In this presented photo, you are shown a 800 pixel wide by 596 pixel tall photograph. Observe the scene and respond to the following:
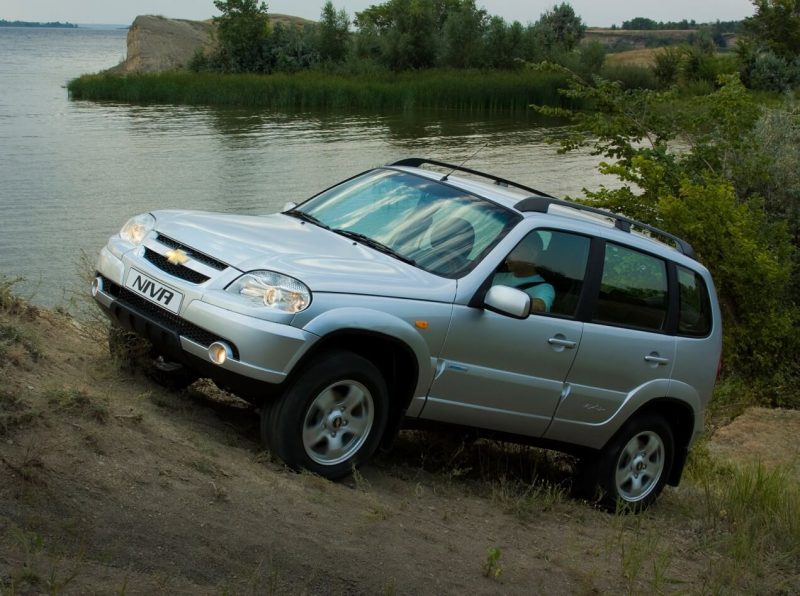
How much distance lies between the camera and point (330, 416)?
5641mm

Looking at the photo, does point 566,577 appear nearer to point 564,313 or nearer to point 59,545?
point 564,313

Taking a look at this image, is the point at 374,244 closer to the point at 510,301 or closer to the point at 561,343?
the point at 510,301

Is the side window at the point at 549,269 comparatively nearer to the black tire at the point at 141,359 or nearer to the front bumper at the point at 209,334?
the front bumper at the point at 209,334

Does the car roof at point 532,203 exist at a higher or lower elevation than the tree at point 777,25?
lower

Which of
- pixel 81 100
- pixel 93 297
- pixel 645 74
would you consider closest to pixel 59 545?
pixel 93 297

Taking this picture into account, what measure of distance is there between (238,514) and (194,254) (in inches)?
60.0

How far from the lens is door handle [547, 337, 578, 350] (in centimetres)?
633

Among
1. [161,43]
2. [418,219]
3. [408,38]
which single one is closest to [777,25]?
[408,38]

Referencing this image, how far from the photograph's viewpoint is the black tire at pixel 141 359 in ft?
21.5

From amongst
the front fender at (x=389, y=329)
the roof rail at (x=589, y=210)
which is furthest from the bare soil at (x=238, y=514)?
the roof rail at (x=589, y=210)

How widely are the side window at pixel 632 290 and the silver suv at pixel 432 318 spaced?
0.5 inches

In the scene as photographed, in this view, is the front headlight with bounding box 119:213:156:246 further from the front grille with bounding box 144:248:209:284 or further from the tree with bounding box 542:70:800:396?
the tree with bounding box 542:70:800:396

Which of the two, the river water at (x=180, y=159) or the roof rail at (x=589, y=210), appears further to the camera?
the river water at (x=180, y=159)

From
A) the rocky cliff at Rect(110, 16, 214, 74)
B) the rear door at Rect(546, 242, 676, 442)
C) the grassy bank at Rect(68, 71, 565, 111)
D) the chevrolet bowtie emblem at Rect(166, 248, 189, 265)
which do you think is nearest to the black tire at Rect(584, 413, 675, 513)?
the rear door at Rect(546, 242, 676, 442)
